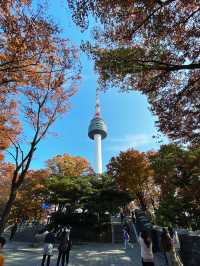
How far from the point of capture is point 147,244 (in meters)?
7.75

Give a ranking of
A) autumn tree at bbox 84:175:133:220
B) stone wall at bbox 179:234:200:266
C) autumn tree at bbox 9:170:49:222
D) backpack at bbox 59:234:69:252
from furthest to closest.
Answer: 1. autumn tree at bbox 9:170:49:222
2. autumn tree at bbox 84:175:133:220
3. backpack at bbox 59:234:69:252
4. stone wall at bbox 179:234:200:266

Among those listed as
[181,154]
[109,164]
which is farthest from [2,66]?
[109,164]

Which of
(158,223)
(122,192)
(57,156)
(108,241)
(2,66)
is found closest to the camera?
(2,66)

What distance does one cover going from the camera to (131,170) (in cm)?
3023

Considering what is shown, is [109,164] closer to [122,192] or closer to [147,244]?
[122,192]

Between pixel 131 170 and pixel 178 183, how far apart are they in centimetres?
863

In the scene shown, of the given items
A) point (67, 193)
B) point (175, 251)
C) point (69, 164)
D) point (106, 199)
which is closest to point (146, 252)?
point (175, 251)

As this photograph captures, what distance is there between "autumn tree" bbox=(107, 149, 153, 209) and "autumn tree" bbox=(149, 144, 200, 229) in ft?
16.1

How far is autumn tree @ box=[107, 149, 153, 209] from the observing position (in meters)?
29.4

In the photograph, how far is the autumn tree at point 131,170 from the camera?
2941 centimetres

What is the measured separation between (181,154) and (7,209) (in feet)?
53.1

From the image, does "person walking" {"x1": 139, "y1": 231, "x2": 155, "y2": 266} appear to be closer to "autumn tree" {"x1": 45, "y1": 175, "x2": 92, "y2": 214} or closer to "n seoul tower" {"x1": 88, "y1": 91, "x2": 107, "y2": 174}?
"autumn tree" {"x1": 45, "y1": 175, "x2": 92, "y2": 214}

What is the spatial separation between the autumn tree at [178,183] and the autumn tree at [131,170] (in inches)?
193

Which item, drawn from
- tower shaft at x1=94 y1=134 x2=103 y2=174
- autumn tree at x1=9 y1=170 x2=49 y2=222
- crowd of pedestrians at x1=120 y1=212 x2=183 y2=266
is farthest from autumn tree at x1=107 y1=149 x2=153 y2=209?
tower shaft at x1=94 y1=134 x2=103 y2=174
